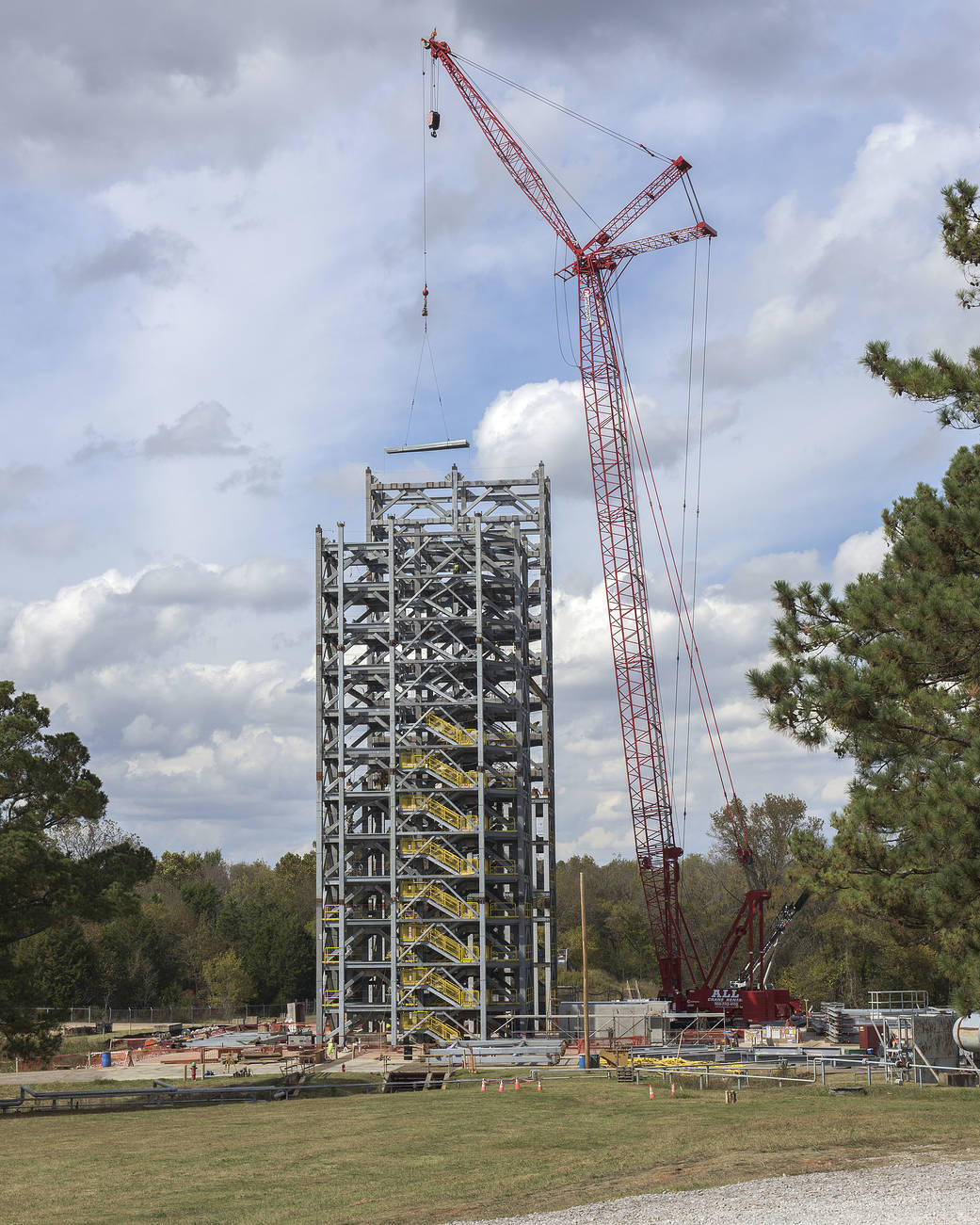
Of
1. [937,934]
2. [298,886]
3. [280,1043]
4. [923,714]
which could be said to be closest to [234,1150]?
[937,934]

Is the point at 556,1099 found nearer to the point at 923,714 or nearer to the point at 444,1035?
the point at 923,714

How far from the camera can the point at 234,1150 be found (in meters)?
25.8

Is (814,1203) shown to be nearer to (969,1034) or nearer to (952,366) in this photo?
(952,366)

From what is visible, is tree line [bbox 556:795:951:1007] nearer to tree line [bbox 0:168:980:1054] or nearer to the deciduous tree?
tree line [bbox 0:168:980:1054]

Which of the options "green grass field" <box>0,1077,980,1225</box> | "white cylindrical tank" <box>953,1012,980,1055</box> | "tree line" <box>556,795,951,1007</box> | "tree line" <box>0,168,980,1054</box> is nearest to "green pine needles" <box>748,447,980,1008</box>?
"tree line" <box>0,168,980,1054</box>

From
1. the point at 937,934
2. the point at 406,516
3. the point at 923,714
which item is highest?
the point at 406,516

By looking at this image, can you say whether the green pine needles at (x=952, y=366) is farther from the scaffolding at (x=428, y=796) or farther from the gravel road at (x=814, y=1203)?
the scaffolding at (x=428, y=796)

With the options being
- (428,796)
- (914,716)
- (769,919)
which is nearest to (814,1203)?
(914,716)

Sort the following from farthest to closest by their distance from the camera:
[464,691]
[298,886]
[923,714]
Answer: [298,886], [464,691], [923,714]

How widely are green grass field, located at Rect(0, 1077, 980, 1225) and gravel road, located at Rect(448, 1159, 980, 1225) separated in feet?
3.21

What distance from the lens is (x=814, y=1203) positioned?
1614cm

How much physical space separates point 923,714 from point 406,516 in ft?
178

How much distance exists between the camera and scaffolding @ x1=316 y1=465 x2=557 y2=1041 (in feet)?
203

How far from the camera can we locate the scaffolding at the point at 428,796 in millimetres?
61906
